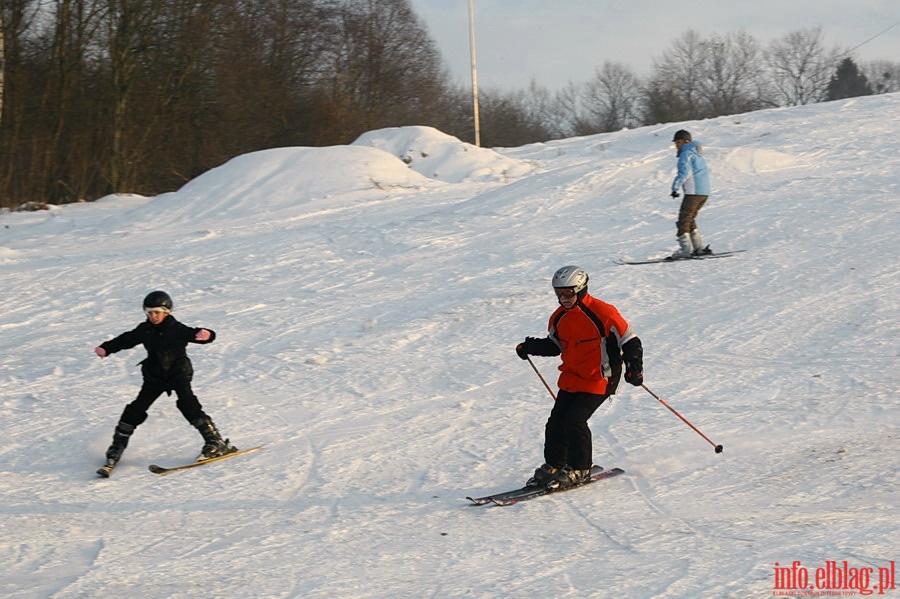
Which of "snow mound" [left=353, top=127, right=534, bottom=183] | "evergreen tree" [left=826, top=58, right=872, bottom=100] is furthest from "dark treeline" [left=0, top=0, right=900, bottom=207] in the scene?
"evergreen tree" [left=826, top=58, right=872, bottom=100]

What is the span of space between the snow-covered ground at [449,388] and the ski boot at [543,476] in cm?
13

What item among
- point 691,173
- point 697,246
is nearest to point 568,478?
point 697,246

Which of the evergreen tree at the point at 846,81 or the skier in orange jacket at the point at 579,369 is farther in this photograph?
the evergreen tree at the point at 846,81

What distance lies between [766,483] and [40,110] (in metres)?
22.1

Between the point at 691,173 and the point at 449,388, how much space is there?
5444mm

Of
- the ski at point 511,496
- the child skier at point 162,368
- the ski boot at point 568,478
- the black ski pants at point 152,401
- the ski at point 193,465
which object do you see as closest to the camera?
the ski at point 511,496

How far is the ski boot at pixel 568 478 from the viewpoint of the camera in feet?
19.0

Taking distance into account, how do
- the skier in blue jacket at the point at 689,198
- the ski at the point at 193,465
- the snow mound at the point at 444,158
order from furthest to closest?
1. the snow mound at the point at 444,158
2. the skier in blue jacket at the point at 689,198
3. the ski at the point at 193,465

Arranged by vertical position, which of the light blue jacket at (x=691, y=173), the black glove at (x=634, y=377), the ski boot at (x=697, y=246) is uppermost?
the light blue jacket at (x=691, y=173)

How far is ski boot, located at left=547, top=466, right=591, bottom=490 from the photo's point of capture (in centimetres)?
579

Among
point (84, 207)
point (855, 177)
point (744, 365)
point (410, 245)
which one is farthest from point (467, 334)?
point (84, 207)

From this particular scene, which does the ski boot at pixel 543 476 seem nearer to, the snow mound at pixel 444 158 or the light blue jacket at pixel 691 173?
the light blue jacket at pixel 691 173

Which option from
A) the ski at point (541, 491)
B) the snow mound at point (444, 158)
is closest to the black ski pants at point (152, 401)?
the ski at point (541, 491)

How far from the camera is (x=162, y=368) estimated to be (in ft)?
22.6
